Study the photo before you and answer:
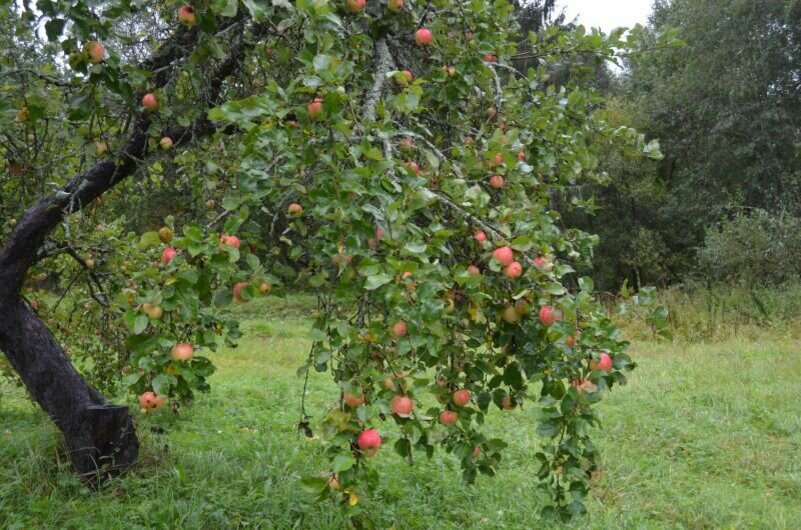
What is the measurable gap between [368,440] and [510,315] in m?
0.52

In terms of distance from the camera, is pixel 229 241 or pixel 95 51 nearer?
pixel 229 241

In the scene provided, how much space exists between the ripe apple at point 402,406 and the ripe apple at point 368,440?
0.07 m

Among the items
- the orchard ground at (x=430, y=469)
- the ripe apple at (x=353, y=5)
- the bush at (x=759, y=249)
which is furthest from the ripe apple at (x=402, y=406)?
the bush at (x=759, y=249)

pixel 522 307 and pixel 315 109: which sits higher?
pixel 315 109

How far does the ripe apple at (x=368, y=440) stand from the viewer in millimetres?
1525

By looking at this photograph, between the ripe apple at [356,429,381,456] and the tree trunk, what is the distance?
231 cm

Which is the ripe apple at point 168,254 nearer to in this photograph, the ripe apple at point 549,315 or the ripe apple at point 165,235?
the ripe apple at point 165,235

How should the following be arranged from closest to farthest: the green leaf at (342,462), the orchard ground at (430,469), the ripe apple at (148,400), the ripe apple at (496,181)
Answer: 1. the green leaf at (342,462)
2. the ripe apple at (148,400)
3. the ripe apple at (496,181)
4. the orchard ground at (430,469)

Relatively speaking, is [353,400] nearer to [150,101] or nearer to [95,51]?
[95,51]

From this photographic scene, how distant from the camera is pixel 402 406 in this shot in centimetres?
156

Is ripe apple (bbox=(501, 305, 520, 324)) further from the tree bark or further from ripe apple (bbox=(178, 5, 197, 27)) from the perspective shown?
the tree bark

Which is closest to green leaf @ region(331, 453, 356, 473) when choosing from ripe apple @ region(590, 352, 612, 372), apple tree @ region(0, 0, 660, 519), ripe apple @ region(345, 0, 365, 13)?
apple tree @ region(0, 0, 660, 519)

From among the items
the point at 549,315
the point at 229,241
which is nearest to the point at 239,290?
the point at 229,241

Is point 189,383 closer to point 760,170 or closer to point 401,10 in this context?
point 401,10
